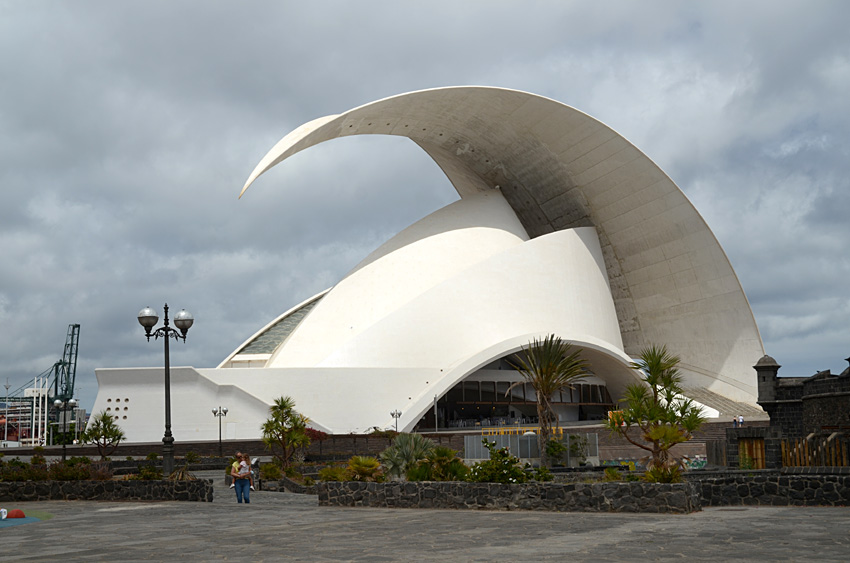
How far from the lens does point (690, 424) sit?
15.5 metres

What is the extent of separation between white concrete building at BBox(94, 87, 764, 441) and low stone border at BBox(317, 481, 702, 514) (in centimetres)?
1986

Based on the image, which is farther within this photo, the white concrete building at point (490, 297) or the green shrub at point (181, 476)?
the white concrete building at point (490, 297)

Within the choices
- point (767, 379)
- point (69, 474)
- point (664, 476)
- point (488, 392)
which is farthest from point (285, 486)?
point (488, 392)

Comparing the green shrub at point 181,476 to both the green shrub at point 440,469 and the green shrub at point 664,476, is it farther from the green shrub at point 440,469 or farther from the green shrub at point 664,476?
the green shrub at point 664,476

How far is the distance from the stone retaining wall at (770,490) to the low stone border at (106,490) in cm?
813

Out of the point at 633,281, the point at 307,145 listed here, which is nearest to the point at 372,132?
the point at 307,145

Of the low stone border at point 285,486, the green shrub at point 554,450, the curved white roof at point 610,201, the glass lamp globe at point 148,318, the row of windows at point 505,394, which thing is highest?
the curved white roof at point 610,201

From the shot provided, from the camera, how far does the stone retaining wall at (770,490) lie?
11297mm

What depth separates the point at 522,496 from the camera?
1156cm

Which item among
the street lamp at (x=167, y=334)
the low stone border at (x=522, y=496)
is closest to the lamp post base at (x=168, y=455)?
the street lamp at (x=167, y=334)

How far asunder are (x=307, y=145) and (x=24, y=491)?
67.9 feet

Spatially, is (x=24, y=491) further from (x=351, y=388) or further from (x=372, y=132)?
(x=372, y=132)

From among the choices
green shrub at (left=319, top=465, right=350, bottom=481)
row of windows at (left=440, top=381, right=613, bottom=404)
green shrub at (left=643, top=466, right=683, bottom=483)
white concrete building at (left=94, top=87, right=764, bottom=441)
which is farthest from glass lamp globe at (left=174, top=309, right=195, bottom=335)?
row of windows at (left=440, top=381, right=613, bottom=404)

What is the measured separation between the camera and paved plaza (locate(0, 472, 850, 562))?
732 cm
